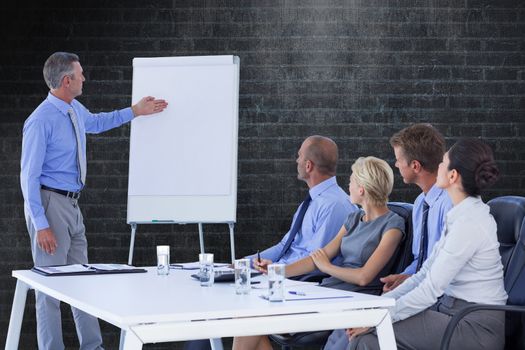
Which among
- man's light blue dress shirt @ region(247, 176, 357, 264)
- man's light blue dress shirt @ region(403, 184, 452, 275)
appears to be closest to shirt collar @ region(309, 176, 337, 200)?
man's light blue dress shirt @ region(247, 176, 357, 264)

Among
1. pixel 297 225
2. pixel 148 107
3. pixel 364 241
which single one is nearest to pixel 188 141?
pixel 148 107

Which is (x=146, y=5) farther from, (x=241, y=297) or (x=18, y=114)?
(x=241, y=297)

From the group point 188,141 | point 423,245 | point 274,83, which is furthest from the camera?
point 274,83

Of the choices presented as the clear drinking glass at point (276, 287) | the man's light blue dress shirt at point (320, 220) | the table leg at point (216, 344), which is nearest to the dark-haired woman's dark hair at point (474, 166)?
the clear drinking glass at point (276, 287)

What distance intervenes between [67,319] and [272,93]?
7.61ft

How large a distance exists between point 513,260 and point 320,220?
1.26m

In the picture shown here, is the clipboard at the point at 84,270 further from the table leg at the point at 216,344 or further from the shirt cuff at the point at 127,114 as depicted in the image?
the shirt cuff at the point at 127,114

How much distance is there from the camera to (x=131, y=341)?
2156mm

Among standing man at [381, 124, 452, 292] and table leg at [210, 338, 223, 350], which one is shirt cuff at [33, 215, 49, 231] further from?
standing man at [381, 124, 452, 292]

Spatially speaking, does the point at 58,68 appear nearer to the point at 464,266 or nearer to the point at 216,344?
the point at 216,344

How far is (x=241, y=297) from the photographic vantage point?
2.59 m

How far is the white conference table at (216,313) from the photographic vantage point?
2.21 m

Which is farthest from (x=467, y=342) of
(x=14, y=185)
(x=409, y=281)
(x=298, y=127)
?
(x=14, y=185)

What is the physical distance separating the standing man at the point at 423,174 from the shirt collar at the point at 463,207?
0.53 m
